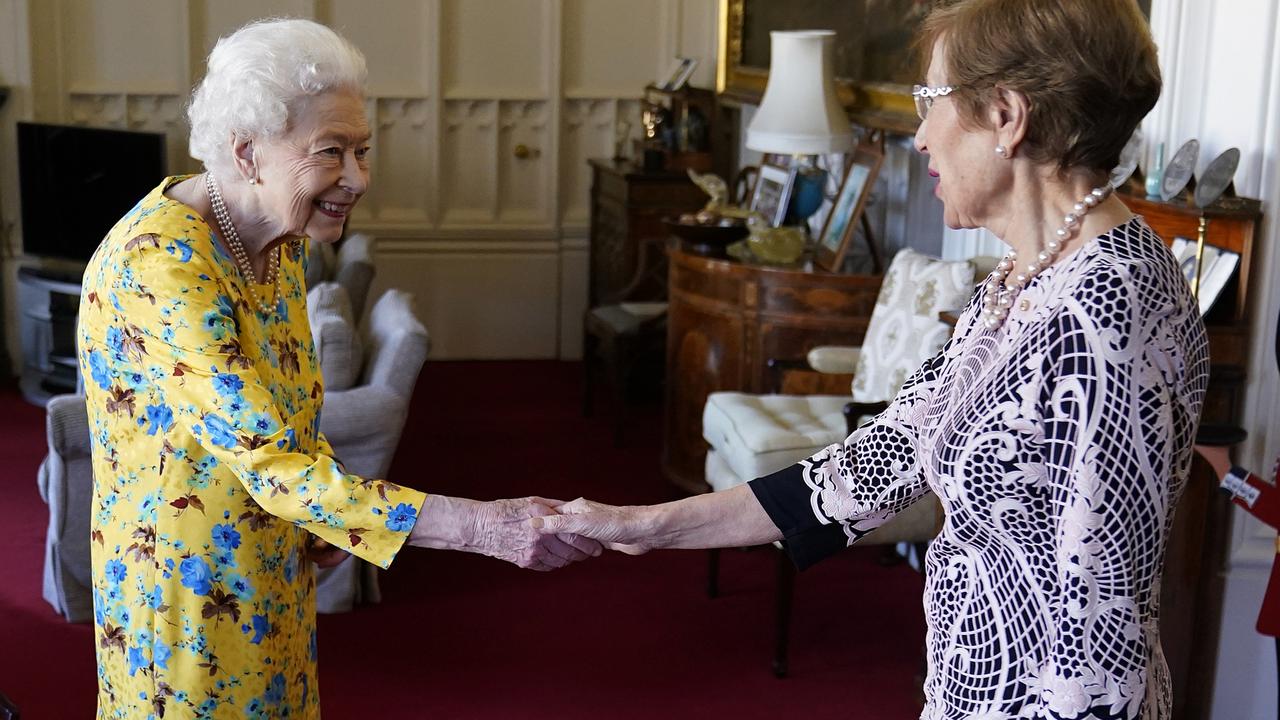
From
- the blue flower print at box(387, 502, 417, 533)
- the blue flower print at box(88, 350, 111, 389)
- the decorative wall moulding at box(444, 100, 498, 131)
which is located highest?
the decorative wall moulding at box(444, 100, 498, 131)

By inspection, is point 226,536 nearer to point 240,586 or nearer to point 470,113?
point 240,586

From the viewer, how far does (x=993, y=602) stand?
4.87 ft

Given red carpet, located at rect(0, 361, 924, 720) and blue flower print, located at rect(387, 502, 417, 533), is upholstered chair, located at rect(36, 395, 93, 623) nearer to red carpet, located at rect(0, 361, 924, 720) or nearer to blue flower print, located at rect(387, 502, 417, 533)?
red carpet, located at rect(0, 361, 924, 720)

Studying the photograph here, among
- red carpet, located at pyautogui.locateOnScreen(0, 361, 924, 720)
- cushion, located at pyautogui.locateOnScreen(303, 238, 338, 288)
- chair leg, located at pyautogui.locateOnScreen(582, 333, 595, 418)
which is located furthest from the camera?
chair leg, located at pyautogui.locateOnScreen(582, 333, 595, 418)

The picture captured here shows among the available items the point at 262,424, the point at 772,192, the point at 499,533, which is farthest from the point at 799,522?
the point at 772,192

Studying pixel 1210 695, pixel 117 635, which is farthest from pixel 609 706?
pixel 117 635

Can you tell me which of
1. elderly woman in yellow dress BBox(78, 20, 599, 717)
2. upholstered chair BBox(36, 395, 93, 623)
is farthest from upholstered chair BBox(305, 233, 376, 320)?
Result: elderly woman in yellow dress BBox(78, 20, 599, 717)

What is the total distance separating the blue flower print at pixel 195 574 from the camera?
6.41 feet

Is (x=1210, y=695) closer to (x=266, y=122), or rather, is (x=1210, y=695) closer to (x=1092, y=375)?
(x=1092, y=375)

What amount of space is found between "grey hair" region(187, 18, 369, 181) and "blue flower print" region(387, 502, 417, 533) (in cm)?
58

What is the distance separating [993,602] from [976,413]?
0.20m

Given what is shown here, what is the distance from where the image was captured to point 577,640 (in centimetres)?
422

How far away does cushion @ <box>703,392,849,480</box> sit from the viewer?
4.02 m

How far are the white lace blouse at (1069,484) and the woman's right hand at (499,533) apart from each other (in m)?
0.65
